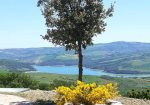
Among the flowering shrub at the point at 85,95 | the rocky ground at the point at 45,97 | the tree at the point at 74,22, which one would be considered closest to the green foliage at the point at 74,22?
the tree at the point at 74,22

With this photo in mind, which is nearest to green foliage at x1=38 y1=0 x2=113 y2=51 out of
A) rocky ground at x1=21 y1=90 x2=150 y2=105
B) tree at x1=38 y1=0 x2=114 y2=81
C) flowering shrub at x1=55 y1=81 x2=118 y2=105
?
tree at x1=38 y1=0 x2=114 y2=81

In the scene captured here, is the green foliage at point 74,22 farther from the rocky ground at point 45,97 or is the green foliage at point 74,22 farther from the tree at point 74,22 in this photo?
the rocky ground at point 45,97

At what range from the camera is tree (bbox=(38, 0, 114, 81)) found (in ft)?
111

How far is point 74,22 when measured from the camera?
111 feet

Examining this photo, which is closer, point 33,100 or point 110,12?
point 33,100

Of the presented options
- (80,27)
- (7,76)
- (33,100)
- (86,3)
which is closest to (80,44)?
(80,27)

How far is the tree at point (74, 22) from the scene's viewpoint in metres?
33.9

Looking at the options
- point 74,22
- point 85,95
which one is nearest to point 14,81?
point 74,22

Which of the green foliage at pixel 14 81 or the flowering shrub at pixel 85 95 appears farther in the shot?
the green foliage at pixel 14 81

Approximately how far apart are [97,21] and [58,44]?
4.36m

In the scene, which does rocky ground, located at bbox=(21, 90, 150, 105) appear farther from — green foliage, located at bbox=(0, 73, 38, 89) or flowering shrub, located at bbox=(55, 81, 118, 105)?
green foliage, located at bbox=(0, 73, 38, 89)

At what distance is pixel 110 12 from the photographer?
121 feet

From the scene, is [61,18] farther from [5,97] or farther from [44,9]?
[5,97]

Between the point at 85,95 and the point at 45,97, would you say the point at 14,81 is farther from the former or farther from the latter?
the point at 85,95
